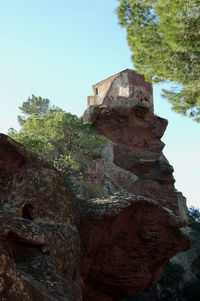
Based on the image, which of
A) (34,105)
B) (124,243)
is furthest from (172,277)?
(34,105)

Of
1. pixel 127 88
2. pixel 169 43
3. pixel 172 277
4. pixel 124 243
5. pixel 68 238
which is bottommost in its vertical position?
pixel 68 238

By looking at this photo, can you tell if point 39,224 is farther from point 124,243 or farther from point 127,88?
point 127,88

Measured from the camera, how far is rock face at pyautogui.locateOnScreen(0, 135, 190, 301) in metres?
5.77

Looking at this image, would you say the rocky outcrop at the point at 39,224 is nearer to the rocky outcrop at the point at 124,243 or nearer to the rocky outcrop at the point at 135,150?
the rocky outcrop at the point at 124,243

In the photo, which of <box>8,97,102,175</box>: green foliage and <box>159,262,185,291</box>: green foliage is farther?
<box>159,262,185,291</box>: green foliage

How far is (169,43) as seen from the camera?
11305 mm

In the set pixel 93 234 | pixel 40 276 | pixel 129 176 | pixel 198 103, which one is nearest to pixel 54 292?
pixel 40 276

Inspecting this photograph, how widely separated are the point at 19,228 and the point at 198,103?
364 inches

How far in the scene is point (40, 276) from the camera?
5840 mm

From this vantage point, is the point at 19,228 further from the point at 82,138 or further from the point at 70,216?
the point at 82,138

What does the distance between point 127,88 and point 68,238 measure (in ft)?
110

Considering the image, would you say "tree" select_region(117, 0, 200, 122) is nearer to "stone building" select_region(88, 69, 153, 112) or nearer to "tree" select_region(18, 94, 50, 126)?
"stone building" select_region(88, 69, 153, 112)

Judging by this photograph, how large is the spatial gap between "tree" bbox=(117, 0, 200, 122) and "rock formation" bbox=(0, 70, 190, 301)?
16.0ft

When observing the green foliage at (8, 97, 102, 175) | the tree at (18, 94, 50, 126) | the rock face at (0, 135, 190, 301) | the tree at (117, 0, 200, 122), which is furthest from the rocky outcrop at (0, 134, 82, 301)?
the tree at (18, 94, 50, 126)
